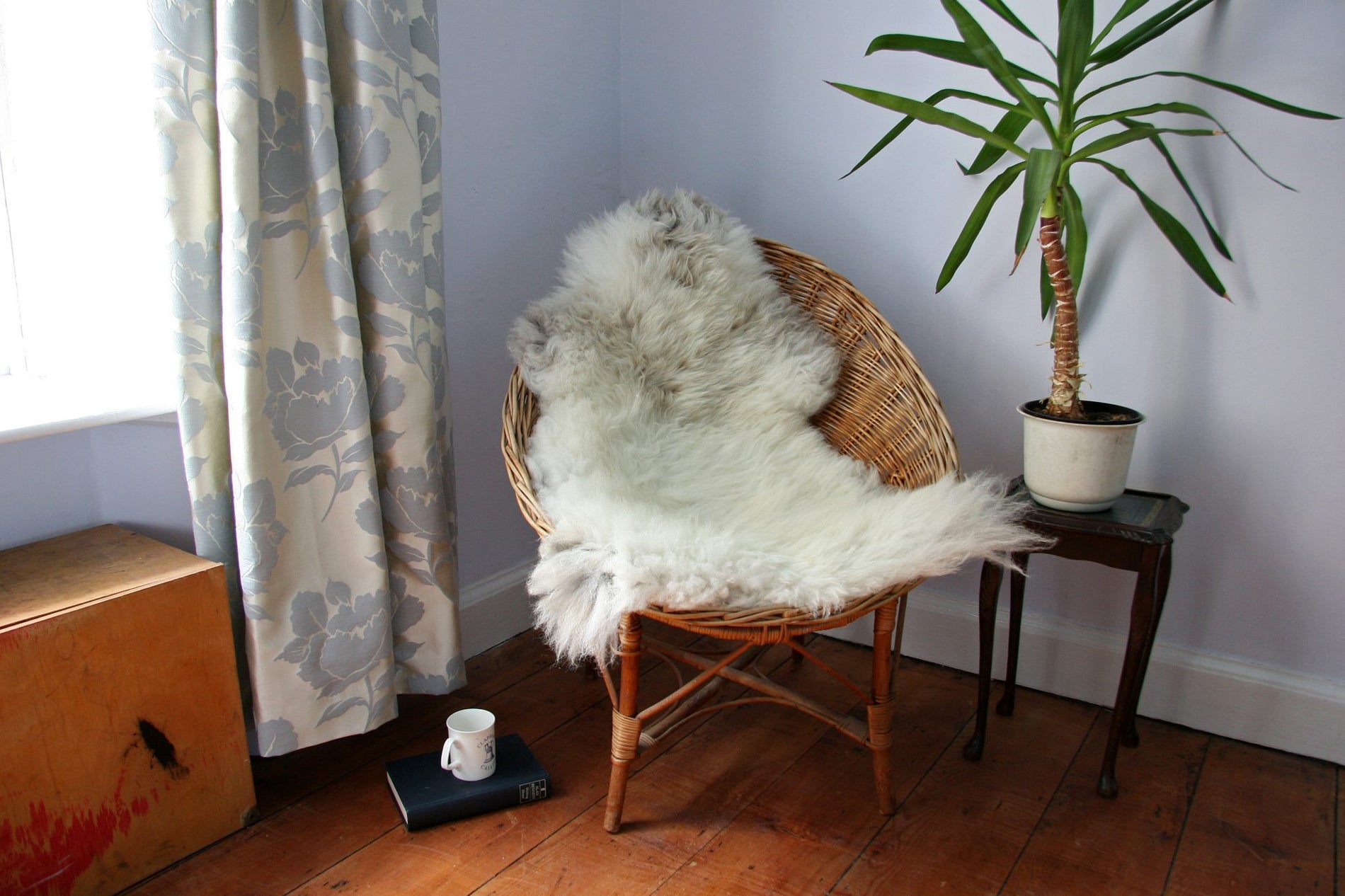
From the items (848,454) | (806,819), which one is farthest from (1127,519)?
(806,819)

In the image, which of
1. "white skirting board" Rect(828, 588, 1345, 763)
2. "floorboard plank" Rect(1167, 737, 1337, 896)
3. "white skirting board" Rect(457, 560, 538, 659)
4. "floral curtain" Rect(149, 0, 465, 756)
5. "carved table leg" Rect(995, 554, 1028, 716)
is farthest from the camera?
"white skirting board" Rect(457, 560, 538, 659)

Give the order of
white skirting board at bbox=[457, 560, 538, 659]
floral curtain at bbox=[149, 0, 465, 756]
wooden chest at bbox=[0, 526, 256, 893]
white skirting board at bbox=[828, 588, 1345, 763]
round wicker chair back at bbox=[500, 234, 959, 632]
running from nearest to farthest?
wooden chest at bbox=[0, 526, 256, 893] < floral curtain at bbox=[149, 0, 465, 756] < round wicker chair back at bbox=[500, 234, 959, 632] < white skirting board at bbox=[828, 588, 1345, 763] < white skirting board at bbox=[457, 560, 538, 659]

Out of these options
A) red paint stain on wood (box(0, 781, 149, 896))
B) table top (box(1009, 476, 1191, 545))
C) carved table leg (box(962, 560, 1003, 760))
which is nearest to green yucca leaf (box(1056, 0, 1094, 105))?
table top (box(1009, 476, 1191, 545))

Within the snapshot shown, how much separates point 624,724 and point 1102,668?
0.98 metres

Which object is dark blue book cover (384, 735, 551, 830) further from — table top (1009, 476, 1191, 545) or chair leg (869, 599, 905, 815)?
table top (1009, 476, 1191, 545)

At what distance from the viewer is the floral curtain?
1.22m

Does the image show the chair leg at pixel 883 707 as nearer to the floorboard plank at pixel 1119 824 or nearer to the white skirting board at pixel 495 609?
→ the floorboard plank at pixel 1119 824

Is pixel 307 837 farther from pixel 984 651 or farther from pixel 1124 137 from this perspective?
pixel 1124 137

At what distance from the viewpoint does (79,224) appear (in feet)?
4.44

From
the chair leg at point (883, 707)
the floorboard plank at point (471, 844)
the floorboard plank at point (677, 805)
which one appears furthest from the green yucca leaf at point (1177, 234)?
the floorboard plank at point (471, 844)

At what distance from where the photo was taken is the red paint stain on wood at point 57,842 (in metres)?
1.12

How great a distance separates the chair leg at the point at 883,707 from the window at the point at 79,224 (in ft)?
3.42

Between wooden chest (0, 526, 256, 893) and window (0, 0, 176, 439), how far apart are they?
0.21 m

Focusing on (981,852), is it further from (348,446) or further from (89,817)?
(89,817)
